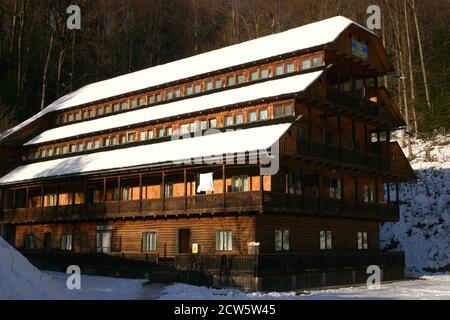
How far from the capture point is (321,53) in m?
37.4

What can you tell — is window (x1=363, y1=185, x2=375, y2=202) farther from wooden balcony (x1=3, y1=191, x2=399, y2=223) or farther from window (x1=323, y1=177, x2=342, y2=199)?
window (x1=323, y1=177, x2=342, y2=199)

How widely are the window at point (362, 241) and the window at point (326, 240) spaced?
420 cm

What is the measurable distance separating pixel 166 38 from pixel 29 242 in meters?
47.6

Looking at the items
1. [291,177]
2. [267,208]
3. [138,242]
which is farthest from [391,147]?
[138,242]

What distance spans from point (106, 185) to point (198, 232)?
11093mm

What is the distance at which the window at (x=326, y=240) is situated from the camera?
3709cm

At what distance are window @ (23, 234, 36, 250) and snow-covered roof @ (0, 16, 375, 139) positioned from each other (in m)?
10.7

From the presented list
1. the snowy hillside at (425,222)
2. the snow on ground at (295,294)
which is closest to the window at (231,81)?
the snow on ground at (295,294)

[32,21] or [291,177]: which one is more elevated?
[32,21]

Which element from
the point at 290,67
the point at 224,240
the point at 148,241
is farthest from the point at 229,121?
the point at 148,241

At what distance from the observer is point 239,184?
1364 inches
